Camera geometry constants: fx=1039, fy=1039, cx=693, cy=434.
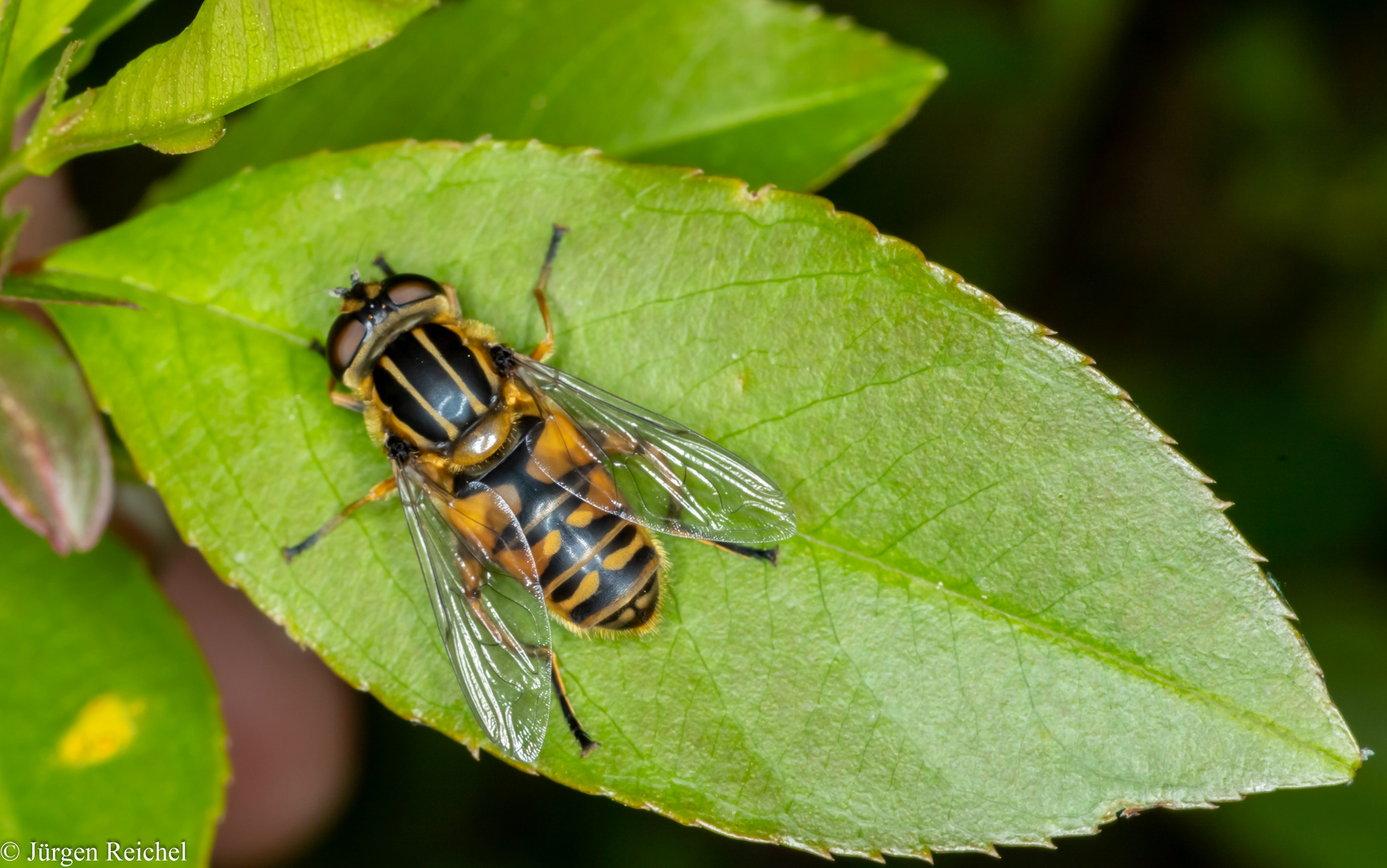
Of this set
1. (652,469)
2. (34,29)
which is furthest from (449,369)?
(34,29)

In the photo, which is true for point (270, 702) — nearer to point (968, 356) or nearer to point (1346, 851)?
point (968, 356)

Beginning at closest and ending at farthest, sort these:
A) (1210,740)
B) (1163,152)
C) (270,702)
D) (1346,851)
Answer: (1210,740)
(1346,851)
(270,702)
(1163,152)

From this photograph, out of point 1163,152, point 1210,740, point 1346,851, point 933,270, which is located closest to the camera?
point 1210,740

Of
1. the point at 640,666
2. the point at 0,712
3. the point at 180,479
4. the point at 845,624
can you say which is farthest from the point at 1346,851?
the point at 0,712

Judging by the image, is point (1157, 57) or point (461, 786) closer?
point (461, 786)

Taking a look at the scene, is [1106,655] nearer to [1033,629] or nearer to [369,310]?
[1033,629]

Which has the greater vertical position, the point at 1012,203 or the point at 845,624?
the point at 845,624
